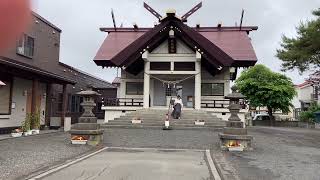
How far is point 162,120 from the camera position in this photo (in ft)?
79.6

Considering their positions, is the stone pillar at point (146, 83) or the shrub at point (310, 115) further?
the shrub at point (310, 115)

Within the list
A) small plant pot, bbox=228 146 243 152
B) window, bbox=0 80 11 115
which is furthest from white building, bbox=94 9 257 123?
small plant pot, bbox=228 146 243 152

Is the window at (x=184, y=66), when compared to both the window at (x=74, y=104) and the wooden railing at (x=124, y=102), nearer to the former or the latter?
the wooden railing at (x=124, y=102)

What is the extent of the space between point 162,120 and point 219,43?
1075cm

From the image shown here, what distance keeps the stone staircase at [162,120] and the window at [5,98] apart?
543 cm

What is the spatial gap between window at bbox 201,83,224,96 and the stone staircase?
473 cm

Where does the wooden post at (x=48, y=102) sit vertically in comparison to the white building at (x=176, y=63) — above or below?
below

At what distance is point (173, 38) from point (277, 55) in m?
9.69

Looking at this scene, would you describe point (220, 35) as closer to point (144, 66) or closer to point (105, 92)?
point (144, 66)

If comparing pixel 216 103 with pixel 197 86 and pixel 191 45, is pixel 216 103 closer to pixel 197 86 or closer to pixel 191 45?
pixel 197 86

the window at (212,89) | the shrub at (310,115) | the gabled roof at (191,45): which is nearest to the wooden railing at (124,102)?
the gabled roof at (191,45)

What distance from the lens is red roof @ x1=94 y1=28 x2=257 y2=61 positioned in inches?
1190

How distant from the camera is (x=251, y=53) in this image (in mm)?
29906

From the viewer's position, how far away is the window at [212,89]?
3033 cm
